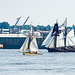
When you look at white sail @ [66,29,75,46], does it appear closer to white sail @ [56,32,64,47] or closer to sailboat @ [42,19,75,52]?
sailboat @ [42,19,75,52]

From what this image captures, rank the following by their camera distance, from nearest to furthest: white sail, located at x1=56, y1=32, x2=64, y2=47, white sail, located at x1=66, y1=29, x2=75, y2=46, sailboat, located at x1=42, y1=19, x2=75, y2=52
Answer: white sail, located at x1=66, y1=29, x2=75, y2=46 → sailboat, located at x1=42, y1=19, x2=75, y2=52 → white sail, located at x1=56, y1=32, x2=64, y2=47

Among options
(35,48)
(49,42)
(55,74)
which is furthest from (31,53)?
(55,74)

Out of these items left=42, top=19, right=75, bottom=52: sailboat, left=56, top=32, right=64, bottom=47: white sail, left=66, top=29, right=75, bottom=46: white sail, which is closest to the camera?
left=66, top=29, right=75, bottom=46: white sail

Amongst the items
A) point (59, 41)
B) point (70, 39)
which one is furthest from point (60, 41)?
point (70, 39)

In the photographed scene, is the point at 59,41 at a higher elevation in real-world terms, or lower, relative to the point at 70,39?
lower

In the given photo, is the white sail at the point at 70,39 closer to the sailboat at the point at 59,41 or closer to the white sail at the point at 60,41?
the sailboat at the point at 59,41

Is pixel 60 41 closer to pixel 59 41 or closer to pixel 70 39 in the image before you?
pixel 59 41

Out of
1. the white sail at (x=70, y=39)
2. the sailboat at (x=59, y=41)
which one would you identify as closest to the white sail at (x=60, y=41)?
the sailboat at (x=59, y=41)

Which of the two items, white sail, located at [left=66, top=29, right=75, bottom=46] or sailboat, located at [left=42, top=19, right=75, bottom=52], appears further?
sailboat, located at [left=42, top=19, right=75, bottom=52]

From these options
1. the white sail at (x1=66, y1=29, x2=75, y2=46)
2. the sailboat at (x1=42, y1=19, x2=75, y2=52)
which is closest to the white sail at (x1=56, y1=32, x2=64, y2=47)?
the sailboat at (x1=42, y1=19, x2=75, y2=52)

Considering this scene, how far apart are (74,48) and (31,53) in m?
47.6

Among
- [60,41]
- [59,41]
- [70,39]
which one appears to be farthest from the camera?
[59,41]

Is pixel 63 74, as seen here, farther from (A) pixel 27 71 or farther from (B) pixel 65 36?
(B) pixel 65 36

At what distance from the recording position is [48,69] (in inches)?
2891
